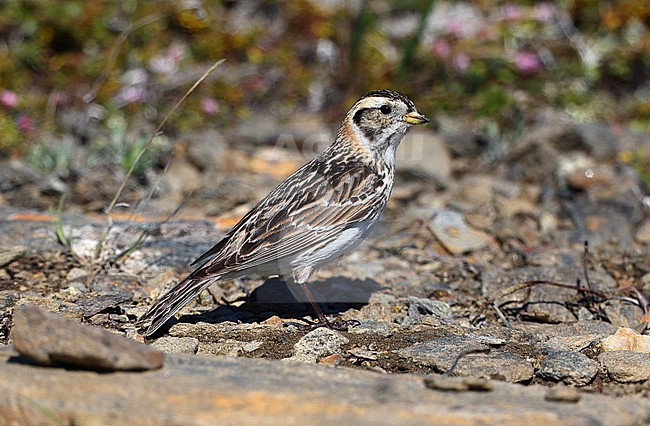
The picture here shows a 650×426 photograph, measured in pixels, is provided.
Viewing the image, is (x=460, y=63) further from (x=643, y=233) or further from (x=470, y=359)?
(x=470, y=359)

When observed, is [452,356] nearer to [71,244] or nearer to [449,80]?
[71,244]

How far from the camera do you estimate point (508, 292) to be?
6121 millimetres

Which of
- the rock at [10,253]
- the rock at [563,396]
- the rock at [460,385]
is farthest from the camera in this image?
the rock at [10,253]

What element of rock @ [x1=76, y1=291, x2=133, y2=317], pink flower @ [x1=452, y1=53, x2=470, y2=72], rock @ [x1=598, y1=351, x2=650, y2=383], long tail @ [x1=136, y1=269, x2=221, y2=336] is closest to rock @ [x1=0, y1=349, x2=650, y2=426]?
rock @ [x1=598, y1=351, x2=650, y2=383]

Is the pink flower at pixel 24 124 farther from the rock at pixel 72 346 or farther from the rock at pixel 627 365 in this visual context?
the rock at pixel 627 365

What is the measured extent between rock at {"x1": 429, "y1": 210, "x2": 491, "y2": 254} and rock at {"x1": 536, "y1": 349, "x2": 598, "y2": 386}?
7.98 feet

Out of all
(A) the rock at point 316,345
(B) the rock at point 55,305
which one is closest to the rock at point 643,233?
(A) the rock at point 316,345

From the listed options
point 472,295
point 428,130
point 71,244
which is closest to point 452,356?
point 472,295

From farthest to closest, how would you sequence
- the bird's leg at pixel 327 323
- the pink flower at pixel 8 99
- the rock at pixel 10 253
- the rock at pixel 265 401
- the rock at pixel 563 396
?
the pink flower at pixel 8 99 → the rock at pixel 10 253 → the bird's leg at pixel 327 323 → the rock at pixel 563 396 → the rock at pixel 265 401

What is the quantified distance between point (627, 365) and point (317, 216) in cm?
203

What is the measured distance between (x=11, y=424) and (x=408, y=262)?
12.8 ft

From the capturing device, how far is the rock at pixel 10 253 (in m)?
6.22

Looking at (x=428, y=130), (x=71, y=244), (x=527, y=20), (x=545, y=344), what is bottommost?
(x=545, y=344)

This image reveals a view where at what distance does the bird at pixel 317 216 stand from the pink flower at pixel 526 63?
18.0 feet
